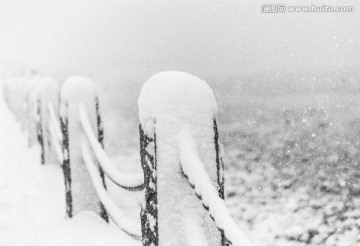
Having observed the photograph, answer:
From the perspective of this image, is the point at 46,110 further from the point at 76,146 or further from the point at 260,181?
the point at 260,181

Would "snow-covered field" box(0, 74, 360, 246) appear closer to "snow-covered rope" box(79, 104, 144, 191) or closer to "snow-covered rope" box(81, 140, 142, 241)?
"snow-covered rope" box(81, 140, 142, 241)

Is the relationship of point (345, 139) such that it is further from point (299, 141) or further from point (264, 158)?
point (264, 158)

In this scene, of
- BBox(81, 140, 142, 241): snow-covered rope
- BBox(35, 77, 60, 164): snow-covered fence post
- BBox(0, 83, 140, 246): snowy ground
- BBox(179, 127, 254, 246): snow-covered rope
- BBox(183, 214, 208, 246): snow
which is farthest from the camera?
BBox(35, 77, 60, 164): snow-covered fence post

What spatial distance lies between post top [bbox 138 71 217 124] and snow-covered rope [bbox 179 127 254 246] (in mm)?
95

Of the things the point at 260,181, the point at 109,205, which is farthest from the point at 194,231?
the point at 260,181

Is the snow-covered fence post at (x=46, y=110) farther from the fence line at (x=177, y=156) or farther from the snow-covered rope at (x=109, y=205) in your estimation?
the fence line at (x=177, y=156)

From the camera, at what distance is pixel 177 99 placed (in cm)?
200

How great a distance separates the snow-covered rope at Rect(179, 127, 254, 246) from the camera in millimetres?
1483

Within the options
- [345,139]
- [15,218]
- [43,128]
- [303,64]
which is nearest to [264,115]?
[345,139]

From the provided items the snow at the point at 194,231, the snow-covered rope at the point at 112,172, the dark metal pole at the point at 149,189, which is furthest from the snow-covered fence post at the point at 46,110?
the snow at the point at 194,231

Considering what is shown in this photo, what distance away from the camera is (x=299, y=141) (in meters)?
24.5

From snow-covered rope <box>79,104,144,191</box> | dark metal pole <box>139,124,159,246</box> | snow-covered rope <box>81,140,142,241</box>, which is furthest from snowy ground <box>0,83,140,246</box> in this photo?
dark metal pole <box>139,124,159,246</box>

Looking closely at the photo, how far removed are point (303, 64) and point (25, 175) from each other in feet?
240

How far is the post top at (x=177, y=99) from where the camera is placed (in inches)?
78.2
